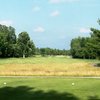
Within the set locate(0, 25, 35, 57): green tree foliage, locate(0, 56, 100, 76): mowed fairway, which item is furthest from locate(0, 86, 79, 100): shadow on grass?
locate(0, 25, 35, 57): green tree foliage

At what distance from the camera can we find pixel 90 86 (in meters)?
28.8

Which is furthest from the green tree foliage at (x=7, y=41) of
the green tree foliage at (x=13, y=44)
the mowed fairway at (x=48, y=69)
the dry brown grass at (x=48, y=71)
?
the dry brown grass at (x=48, y=71)

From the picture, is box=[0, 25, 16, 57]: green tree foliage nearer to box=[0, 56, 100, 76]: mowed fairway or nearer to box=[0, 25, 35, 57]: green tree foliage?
box=[0, 25, 35, 57]: green tree foliage

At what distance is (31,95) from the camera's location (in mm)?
23984

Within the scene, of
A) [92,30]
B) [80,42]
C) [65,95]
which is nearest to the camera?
[65,95]

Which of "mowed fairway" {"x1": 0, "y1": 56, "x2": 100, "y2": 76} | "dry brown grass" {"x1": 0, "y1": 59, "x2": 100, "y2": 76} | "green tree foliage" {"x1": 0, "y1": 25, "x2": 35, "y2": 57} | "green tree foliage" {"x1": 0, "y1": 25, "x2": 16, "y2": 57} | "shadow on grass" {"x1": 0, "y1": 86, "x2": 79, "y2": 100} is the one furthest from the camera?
"green tree foliage" {"x1": 0, "y1": 25, "x2": 35, "y2": 57}

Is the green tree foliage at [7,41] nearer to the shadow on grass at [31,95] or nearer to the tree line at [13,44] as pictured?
the tree line at [13,44]

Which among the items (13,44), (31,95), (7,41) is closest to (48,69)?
(31,95)

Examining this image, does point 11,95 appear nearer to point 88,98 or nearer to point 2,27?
point 88,98

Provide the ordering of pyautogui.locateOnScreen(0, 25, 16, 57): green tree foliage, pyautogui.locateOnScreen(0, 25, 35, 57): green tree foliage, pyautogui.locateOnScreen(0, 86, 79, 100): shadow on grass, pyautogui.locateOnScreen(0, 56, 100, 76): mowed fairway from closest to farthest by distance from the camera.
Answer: pyautogui.locateOnScreen(0, 86, 79, 100): shadow on grass, pyautogui.locateOnScreen(0, 56, 100, 76): mowed fairway, pyautogui.locateOnScreen(0, 25, 16, 57): green tree foliage, pyautogui.locateOnScreen(0, 25, 35, 57): green tree foliage

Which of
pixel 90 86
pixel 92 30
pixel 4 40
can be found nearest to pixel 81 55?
pixel 4 40

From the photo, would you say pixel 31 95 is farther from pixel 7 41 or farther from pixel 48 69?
pixel 7 41

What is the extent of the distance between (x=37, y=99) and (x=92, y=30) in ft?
162

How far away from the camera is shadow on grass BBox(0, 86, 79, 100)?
22852mm
